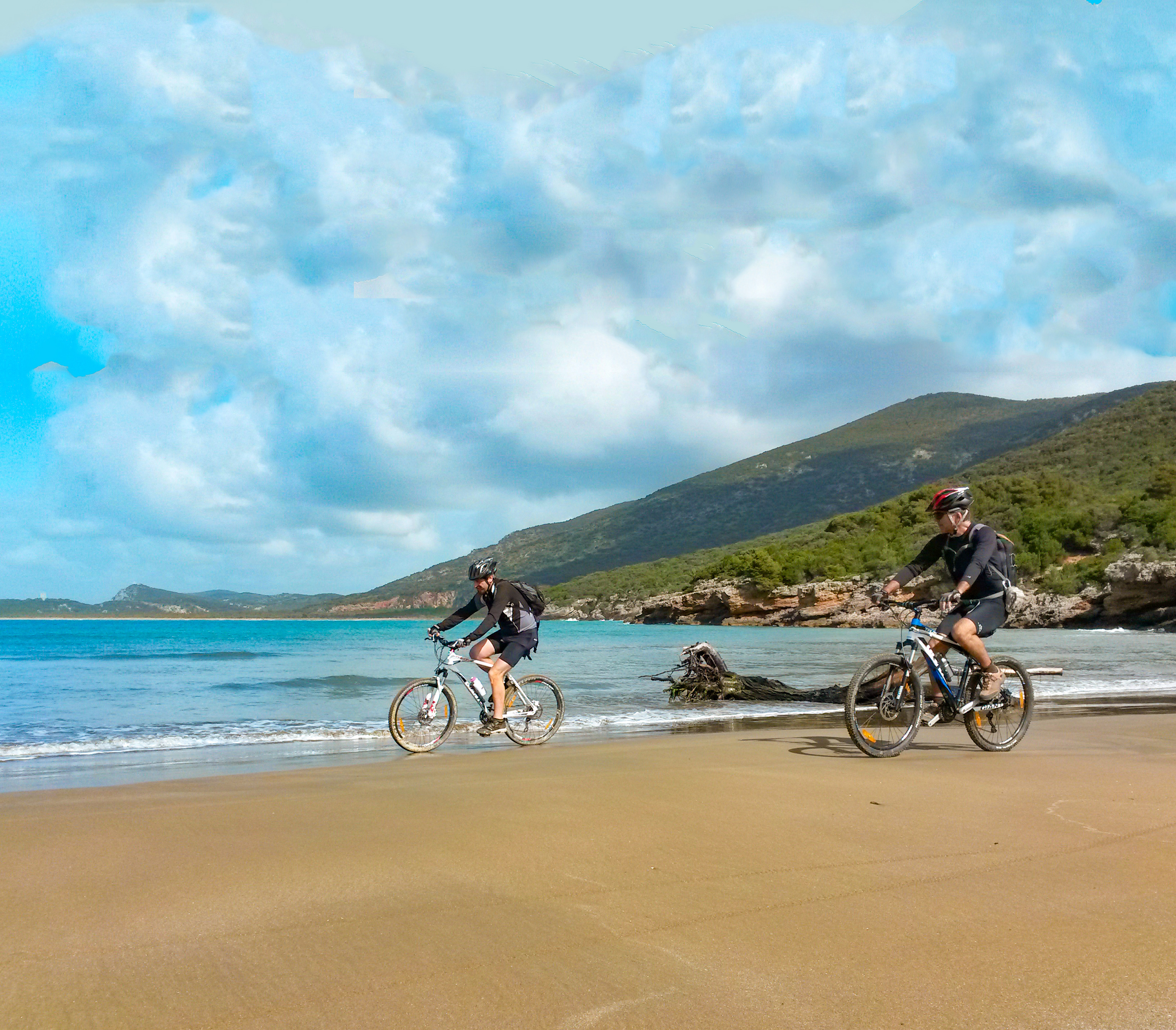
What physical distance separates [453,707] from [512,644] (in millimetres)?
1101

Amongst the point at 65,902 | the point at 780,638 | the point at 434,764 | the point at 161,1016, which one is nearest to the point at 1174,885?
the point at 161,1016

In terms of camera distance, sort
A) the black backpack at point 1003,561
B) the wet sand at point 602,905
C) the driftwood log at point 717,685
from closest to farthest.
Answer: the wet sand at point 602,905, the black backpack at point 1003,561, the driftwood log at point 717,685

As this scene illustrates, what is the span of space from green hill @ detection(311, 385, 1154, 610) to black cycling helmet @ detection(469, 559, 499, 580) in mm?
126921

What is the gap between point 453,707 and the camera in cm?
961

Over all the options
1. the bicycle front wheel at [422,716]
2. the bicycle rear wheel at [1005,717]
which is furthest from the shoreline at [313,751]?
the bicycle rear wheel at [1005,717]

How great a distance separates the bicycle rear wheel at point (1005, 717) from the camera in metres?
7.71

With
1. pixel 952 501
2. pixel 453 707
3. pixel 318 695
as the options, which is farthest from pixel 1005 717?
pixel 318 695

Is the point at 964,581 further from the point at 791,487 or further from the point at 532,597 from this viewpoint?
the point at 791,487

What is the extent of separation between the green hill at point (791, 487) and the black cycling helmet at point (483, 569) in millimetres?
126921

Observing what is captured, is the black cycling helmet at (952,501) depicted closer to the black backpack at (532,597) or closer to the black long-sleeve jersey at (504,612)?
the black backpack at (532,597)

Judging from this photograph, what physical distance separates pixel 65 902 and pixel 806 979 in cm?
278

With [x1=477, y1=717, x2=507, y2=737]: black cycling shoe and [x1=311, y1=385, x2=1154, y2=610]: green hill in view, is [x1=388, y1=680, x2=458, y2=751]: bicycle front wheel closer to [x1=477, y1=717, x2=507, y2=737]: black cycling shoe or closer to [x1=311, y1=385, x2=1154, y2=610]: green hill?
[x1=477, y1=717, x2=507, y2=737]: black cycling shoe

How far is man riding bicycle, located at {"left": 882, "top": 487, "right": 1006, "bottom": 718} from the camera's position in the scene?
7.17 meters

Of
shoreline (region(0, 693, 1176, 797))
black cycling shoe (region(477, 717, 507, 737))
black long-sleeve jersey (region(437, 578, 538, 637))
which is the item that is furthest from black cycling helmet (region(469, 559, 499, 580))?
shoreline (region(0, 693, 1176, 797))
